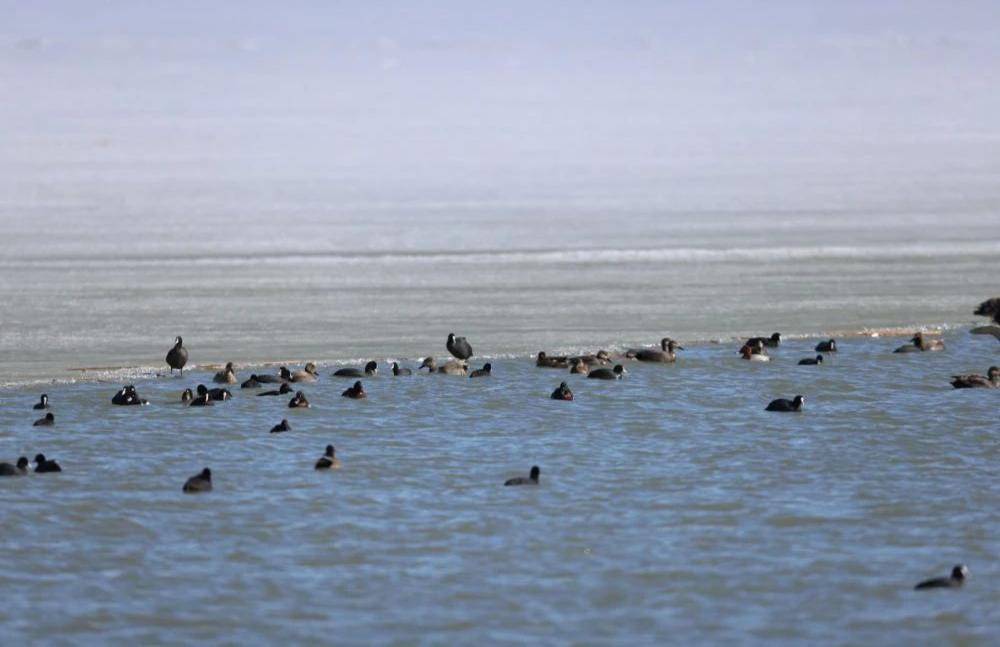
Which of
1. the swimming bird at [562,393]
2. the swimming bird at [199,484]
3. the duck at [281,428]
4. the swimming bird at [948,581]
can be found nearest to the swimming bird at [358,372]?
the swimming bird at [562,393]

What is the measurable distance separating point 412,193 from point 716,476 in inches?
1911

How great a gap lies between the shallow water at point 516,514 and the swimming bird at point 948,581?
0.09 meters

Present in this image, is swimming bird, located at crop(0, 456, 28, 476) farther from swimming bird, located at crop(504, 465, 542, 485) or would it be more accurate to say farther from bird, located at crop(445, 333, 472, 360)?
bird, located at crop(445, 333, 472, 360)

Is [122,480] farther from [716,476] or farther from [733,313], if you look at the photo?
[733,313]

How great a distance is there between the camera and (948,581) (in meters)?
12.4

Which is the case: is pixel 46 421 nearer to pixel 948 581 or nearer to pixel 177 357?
pixel 177 357

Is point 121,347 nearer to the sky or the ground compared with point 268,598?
nearer to the sky

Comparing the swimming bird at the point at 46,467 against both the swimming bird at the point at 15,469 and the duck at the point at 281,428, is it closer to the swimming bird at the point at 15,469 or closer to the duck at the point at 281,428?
the swimming bird at the point at 15,469

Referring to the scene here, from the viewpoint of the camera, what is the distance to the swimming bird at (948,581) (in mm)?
12422

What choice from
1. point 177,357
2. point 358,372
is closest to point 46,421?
point 177,357

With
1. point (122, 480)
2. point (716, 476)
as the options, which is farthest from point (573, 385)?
point (122, 480)

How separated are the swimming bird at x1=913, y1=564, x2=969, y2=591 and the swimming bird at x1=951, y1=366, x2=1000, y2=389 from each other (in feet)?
29.6

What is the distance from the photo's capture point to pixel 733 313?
2761 centimetres

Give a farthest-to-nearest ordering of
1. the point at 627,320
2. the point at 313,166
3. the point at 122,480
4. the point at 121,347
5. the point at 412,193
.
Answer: the point at 313,166 < the point at 412,193 < the point at 627,320 < the point at 121,347 < the point at 122,480
